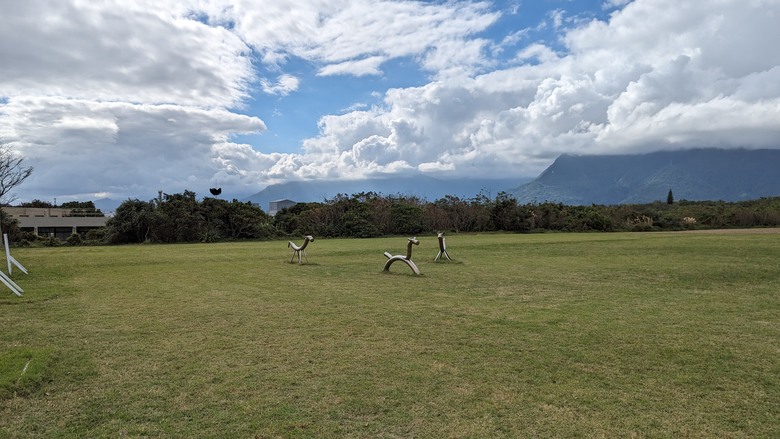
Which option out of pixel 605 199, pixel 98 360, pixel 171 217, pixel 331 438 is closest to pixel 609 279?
pixel 331 438

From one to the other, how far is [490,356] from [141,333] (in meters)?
3.99

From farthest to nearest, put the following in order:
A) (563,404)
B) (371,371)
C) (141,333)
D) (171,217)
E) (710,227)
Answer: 1. (710,227)
2. (171,217)
3. (141,333)
4. (371,371)
5. (563,404)

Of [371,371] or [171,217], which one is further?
[171,217]

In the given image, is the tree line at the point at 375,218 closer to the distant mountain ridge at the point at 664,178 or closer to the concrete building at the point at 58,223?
the concrete building at the point at 58,223

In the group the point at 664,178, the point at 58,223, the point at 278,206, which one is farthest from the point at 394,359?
the point at 664,178

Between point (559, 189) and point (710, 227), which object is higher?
point (559, 189)

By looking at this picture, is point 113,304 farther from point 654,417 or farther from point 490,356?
point 654,417

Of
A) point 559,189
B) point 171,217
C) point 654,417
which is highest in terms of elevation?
point 559,189

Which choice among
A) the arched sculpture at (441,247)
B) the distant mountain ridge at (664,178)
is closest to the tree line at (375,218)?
the arched sculpture at (441,247)

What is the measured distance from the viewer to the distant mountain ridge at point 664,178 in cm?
10819

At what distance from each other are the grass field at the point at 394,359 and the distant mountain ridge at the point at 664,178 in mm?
98083

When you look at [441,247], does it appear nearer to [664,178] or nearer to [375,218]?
[375,218]

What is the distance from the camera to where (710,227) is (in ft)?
106

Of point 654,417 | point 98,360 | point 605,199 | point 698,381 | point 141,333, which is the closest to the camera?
point 654,417
